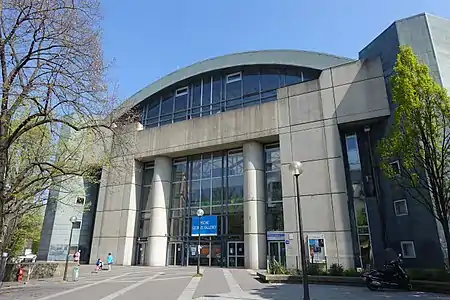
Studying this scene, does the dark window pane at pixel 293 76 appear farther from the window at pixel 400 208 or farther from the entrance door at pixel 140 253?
the entrance door at pixel 140 253

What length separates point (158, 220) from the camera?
28.0 meters

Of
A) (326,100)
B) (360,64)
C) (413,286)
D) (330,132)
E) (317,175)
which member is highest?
(360,64)

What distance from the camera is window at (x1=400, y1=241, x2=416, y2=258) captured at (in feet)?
56.3

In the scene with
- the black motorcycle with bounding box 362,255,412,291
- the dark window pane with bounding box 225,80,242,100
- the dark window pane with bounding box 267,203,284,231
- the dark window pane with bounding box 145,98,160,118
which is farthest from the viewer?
the dark window pane with bounding box 145,98,160,118

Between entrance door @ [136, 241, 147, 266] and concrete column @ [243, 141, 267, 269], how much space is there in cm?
1039

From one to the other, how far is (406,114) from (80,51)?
13.0 m

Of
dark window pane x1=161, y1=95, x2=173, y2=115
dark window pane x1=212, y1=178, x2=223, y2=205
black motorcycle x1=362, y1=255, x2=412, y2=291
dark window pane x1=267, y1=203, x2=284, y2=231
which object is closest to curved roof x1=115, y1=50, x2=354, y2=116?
dark window pane x1=161, y1=95, x2=173, y2=115

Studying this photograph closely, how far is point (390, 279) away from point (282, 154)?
12.4 m

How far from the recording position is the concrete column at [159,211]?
27.2m

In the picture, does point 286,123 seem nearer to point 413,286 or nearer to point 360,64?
point 360,64

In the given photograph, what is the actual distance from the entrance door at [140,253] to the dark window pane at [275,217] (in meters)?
12.1

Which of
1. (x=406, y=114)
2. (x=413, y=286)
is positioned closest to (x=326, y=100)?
(x=406, y=114)

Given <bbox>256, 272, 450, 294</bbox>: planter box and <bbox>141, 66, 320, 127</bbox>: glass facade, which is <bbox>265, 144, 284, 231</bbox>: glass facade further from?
<bbox>256, 272, 450, 294</bbox>: planter box

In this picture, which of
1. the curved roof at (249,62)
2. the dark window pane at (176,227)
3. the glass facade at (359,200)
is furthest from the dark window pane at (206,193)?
the glass facade at (359,200)
